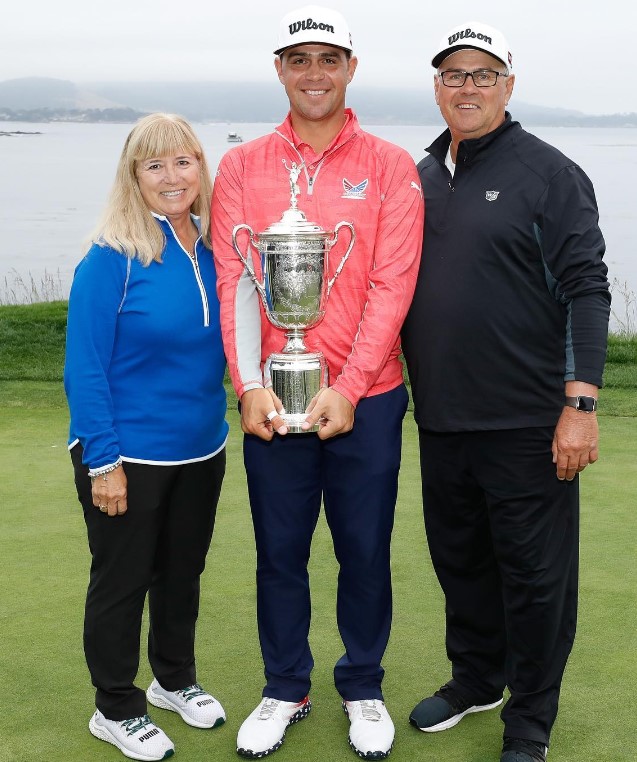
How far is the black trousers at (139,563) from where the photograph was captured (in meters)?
3.10

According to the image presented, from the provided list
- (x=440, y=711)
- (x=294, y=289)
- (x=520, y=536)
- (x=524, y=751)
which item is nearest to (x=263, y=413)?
(x=294, y=289)

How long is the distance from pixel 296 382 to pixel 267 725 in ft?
3.12

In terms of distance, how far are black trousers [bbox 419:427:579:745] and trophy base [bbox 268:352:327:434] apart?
0.40 metres

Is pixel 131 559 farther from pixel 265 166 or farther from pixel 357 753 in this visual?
pixel 265 166

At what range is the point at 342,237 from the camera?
3.12 m

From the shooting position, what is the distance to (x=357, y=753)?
121 inches

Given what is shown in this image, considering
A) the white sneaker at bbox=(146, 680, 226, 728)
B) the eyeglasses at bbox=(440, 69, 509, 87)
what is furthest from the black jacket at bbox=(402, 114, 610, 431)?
the white sneaker at bbox=(146, 680, 226, 728)

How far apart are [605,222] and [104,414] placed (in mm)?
42748

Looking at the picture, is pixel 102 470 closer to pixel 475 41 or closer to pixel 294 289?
pixel 294 289

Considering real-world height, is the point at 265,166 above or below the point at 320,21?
below

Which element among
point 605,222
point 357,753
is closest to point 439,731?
point 357,753

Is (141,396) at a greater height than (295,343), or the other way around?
(295,343)

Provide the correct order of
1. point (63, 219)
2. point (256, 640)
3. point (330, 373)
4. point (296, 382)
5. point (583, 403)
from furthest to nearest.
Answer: point (63, 219), point (256, 640), point (330, 373), point (296, 382), point (583, 403)

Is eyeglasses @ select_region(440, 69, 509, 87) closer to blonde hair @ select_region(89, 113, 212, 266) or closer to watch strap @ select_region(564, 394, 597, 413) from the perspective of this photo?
blonde hair @ select_region(89, 113, 212, 266)
